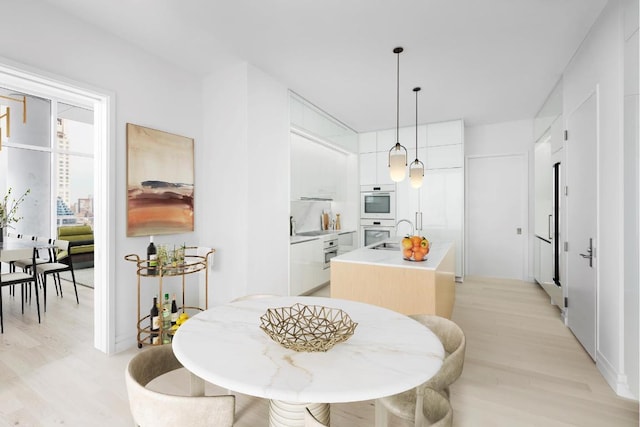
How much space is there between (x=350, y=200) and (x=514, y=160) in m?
2.84

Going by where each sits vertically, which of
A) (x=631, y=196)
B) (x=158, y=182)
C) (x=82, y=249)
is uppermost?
(x=158, y=182)

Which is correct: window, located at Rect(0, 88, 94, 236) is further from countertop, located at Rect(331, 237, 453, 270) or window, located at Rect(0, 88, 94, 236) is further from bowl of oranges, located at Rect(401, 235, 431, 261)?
bowl of oranges, located at Rect(401, 235, 431, 261)

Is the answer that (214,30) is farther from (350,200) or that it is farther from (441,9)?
(350,200)

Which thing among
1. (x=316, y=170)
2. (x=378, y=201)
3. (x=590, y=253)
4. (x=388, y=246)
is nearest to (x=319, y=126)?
(x=316, y=170)

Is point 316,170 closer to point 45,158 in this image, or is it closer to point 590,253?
point 590,253

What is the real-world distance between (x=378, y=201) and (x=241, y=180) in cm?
322

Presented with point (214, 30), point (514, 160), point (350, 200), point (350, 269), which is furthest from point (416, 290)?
point (514, 160)

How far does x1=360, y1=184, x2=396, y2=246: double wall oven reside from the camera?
5.68 meters

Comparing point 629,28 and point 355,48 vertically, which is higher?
point 355,48

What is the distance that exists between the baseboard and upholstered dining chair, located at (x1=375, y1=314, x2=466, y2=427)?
1513 mm

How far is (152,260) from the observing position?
2.63 meters

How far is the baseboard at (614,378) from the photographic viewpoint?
6.72 ft

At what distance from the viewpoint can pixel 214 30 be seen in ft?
8.47

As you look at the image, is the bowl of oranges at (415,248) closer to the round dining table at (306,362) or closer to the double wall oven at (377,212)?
the round dining table at (306,362)
